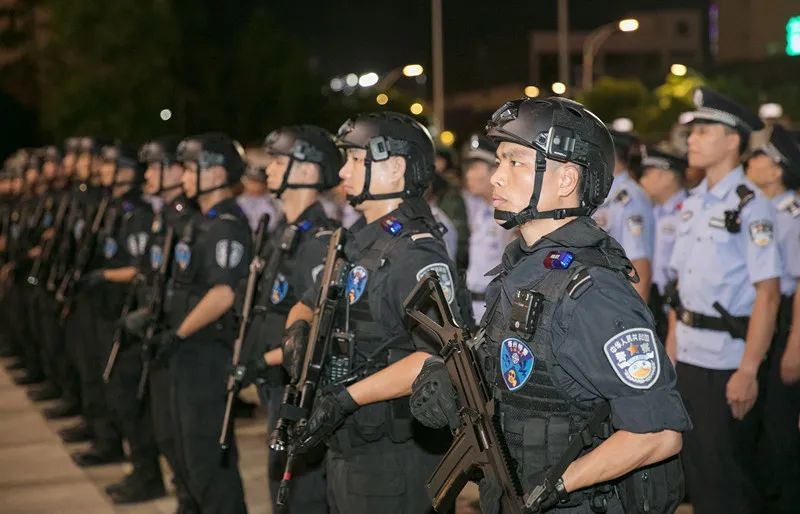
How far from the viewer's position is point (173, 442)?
6.65m

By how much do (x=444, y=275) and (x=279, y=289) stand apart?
148 centimetres

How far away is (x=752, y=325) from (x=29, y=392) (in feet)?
29.3

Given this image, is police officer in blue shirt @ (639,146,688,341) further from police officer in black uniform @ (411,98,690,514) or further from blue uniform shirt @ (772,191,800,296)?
police officer in black uniform @ (411,98,690,514)

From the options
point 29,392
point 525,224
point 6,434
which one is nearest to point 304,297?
point 525,224

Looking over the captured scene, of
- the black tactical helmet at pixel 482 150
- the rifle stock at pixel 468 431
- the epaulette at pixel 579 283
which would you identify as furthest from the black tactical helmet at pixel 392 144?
the black tactical helmet at pixel 482 150

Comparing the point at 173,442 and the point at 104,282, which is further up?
the point at 104,282

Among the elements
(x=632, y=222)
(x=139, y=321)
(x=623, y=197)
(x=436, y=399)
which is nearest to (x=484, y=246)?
(x=623, y=197)

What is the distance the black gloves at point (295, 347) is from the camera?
14.6ft

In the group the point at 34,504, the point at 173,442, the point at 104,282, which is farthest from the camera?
the point at 104,282

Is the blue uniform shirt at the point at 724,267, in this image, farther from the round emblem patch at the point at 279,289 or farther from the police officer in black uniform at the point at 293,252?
the round emblem patch at the point at 279,289

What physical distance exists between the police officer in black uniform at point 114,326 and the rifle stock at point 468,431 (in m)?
4.74

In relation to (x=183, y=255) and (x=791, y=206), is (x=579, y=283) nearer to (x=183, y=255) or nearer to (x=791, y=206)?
(x=183, y=255)

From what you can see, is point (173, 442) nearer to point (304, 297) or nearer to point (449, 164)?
point (304, 297)

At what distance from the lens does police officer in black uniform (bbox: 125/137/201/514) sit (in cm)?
664
